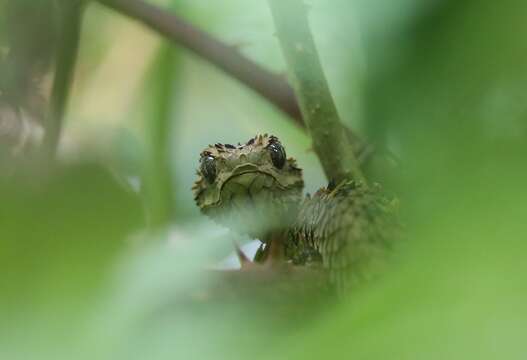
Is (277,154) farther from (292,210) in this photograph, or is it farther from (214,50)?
(214,50)

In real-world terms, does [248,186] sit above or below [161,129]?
below

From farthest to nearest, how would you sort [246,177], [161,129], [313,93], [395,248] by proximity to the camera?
1. [161,129]
2. [246,177]
3. [313,93]
4. [395,248]

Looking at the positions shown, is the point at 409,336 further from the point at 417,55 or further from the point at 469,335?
the point at 417,55

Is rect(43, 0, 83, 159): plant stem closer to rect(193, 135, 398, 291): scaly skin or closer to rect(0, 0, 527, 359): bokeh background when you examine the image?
rect(193, 135, 398, 291): scaly skin

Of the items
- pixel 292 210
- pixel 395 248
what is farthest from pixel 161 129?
pixel 395 248

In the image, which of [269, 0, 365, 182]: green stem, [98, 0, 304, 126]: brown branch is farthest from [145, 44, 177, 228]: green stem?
[269, 0, 365, 182]: green stem

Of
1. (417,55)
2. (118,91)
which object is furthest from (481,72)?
(118,91)

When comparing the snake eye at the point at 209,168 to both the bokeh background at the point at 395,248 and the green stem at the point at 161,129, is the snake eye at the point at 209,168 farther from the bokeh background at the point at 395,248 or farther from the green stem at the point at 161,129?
the bokeh background at the point at 395,248
